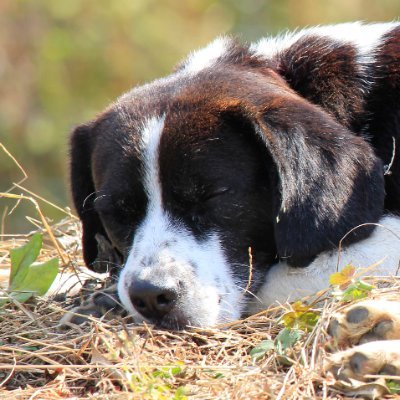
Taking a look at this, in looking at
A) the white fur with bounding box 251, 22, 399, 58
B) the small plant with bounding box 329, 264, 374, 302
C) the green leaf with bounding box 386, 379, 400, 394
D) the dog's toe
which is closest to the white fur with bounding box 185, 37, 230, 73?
the white fur with bounding box 251, 22, 399, 58

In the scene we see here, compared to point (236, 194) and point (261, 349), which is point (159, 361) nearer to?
point (261, 349)

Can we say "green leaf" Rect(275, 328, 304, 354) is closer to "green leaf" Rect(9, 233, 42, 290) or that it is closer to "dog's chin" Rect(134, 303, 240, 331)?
"dog's chin" Rect(134, 303, 240, 331)

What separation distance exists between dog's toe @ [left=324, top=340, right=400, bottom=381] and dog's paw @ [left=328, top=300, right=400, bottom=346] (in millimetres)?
105

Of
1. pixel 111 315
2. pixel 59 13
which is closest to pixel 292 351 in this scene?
pixel 111 315

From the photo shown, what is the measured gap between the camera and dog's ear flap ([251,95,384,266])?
367cm

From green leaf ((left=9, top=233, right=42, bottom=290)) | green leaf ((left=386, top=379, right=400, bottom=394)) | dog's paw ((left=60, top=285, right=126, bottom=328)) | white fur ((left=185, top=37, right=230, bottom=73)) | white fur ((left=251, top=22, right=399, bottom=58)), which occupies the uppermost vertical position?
white fur ((left=185, top=37, right=230, bottom=73))

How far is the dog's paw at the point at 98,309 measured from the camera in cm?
369

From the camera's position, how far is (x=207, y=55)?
4414 millimetres

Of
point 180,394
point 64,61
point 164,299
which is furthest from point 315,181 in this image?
point 64,61

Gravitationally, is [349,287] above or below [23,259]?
below

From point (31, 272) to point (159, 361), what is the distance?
1.05 meters

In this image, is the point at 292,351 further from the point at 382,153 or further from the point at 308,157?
the point at 382,153

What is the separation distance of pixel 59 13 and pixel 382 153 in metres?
8.38

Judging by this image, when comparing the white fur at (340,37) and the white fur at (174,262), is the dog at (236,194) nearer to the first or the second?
the white fur at (174,262)
